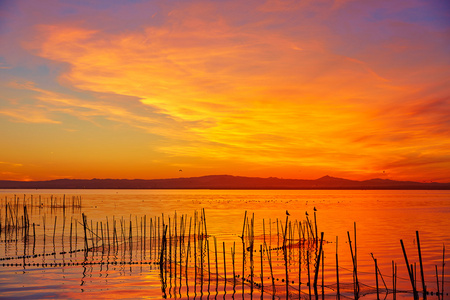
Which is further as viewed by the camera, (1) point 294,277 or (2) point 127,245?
(2) point 127,245

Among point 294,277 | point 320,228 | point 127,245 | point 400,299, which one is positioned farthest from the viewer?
point 320,228

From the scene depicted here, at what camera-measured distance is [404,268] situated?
20.9 meters

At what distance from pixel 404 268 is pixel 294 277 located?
5917 millimetres

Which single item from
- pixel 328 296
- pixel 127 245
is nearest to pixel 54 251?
pixel 127 245

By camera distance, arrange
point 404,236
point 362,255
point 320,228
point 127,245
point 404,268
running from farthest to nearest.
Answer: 1. point 320,228
2. point 404,236
3. point 127,245
4. point 362,255
5. point 404,268

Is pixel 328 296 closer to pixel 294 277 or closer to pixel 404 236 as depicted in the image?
pixel 294 277

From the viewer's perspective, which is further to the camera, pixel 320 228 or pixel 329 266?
pixel 320 228

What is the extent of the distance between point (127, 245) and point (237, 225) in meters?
17.1

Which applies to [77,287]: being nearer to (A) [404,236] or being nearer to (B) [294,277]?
(B) [294,277]

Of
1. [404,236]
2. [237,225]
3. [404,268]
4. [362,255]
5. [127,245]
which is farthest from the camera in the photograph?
[237,225]

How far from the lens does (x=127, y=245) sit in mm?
27625

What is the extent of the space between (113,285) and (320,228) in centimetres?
2636

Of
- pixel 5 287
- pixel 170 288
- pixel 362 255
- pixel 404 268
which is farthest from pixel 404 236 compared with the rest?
pixel 5 287

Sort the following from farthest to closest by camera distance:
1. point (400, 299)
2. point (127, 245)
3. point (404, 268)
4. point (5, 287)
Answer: point (127, 245) < point (404, 268) < point (5, 287) < point (400, 299)
